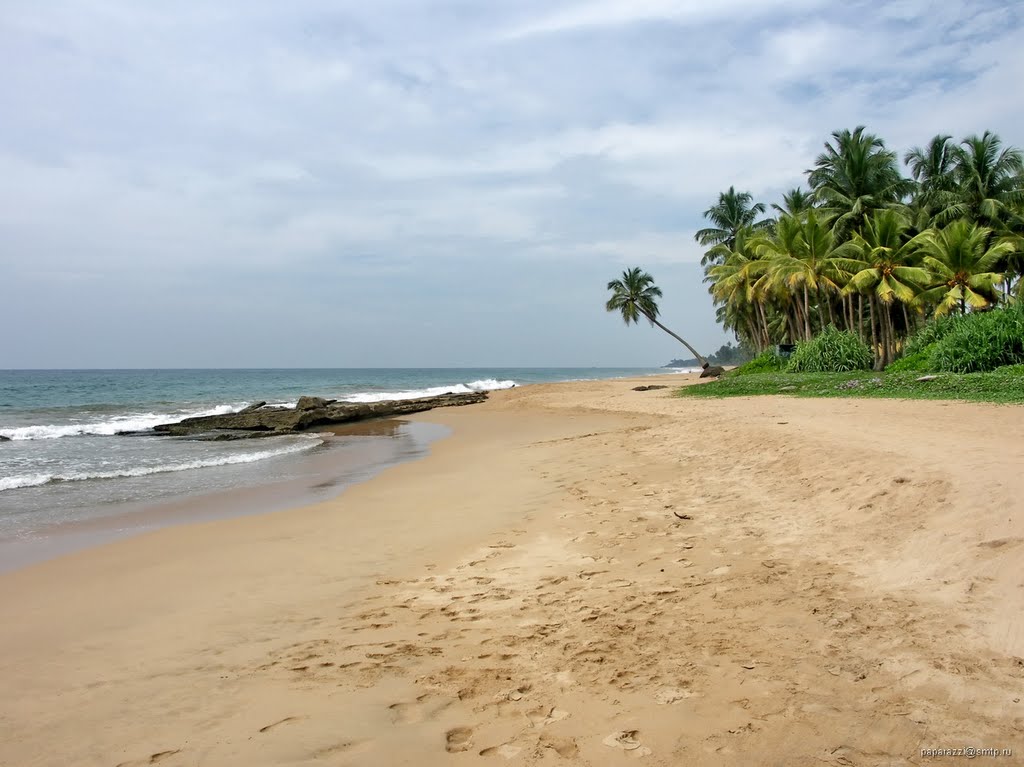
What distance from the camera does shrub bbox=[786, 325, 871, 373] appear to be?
25875 mm

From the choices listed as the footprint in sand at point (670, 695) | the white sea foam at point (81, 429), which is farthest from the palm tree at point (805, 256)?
the footprint in sand at point (670, 695)

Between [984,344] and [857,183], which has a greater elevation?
[857,183]

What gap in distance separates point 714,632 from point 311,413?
2055cm

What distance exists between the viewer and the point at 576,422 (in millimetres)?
18938

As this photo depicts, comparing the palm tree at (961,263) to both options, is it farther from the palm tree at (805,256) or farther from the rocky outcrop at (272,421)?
the rocky outcrop at (272,421)

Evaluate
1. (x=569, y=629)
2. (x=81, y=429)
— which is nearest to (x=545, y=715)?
(x=569, y=629)

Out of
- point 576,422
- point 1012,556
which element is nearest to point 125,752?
point 1012,556

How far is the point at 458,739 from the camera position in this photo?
9.33 ft

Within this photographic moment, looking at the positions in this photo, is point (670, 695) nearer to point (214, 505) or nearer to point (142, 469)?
point (214, 505)

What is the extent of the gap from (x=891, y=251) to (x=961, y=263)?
273cm

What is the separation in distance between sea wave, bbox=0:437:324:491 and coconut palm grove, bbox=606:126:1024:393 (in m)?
17.7

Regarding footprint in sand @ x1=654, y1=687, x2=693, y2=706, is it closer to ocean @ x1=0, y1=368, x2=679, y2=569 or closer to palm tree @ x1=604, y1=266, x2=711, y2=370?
ocean @ x1=0, y1=368, x2=679, y2=569

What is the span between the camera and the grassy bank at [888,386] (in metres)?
14.0

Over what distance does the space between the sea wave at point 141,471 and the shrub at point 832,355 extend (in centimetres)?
2115
